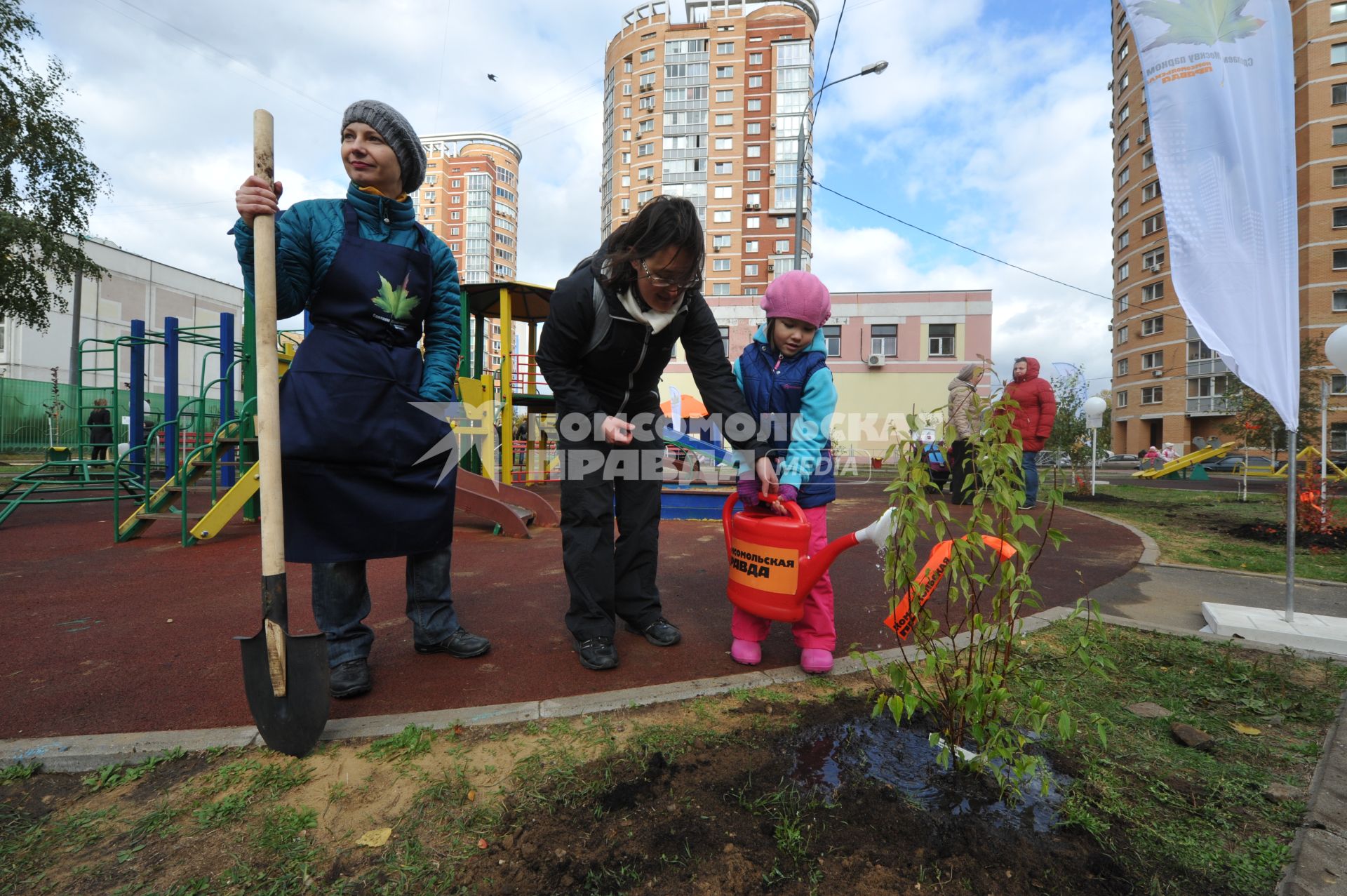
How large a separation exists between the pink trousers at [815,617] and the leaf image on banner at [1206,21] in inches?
107

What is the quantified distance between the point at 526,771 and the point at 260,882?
0.59 metres

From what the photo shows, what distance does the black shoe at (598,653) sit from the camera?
2354 millimetres

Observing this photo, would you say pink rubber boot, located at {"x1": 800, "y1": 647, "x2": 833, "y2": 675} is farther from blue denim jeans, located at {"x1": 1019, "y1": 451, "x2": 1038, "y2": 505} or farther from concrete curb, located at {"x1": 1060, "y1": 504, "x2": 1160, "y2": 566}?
blue denim jeans, located at {"x1": 1019, "y1": 451, "x2": 1038, "y2": 505}

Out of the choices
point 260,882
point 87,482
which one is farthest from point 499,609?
point 87,482

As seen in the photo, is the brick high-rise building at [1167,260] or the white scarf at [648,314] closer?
the white scarf at [648,314]

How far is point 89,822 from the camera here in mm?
1415

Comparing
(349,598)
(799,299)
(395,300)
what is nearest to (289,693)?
(349,598)

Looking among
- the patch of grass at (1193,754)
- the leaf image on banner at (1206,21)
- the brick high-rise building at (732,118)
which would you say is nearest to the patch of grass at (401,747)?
the patch of grass at (1193,754)

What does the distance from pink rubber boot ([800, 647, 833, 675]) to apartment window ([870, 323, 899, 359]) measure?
984 inches

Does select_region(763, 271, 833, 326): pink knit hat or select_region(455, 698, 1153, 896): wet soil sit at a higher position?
select_region(763, 271, 833, 326): pink knit hat

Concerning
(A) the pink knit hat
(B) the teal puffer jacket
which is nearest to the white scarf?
(A) the pink knit hat

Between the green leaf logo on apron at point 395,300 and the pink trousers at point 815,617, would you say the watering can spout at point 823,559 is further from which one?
the green leaf logo on apron at point 395,300

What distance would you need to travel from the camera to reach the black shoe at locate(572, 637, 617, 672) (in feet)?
7.72

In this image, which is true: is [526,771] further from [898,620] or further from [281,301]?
[281,301]
